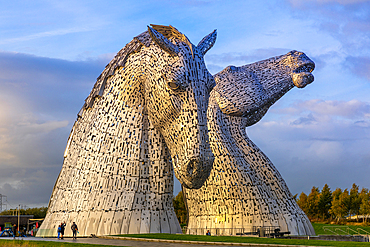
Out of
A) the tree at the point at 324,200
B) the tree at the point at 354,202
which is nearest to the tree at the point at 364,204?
the tree at the point at 354,202

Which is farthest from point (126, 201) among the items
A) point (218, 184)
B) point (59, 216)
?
point (218, 184)

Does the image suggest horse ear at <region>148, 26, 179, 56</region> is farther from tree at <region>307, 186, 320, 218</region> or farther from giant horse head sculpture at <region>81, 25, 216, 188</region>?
tree at <region>307, 186, 320, 218</region>

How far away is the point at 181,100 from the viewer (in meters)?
7.23

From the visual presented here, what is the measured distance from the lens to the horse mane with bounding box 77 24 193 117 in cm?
830

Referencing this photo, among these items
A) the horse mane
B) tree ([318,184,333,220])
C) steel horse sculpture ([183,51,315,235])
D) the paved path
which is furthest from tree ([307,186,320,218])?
the horse mane

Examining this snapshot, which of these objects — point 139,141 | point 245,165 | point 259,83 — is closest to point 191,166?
point 139,141

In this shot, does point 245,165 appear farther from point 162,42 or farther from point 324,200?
point 324,200

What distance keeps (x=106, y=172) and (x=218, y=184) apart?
8.60 meters

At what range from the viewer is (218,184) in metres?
16.7

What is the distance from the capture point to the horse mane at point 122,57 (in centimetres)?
830

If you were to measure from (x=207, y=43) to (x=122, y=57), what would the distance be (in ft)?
6.71

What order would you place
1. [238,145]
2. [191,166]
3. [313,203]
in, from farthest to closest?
[313,203] < [238,145] < [191,166]

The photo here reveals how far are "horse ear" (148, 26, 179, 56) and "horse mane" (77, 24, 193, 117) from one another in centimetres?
70

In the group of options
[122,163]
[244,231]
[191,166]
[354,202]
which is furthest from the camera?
[354,202]
